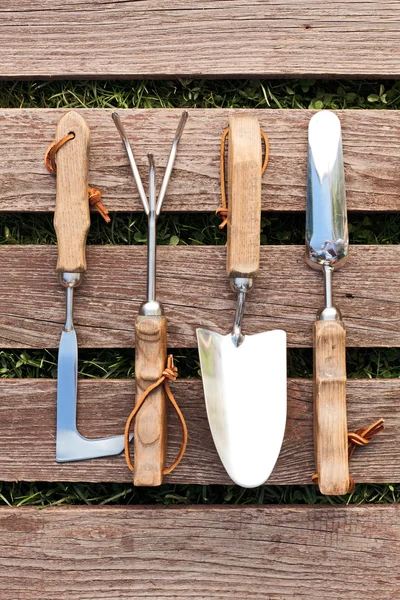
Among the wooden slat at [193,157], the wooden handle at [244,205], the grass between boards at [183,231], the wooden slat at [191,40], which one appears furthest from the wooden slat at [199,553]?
the wooden slat at [191,40]

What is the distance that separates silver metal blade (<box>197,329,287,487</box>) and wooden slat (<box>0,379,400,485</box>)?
0.18 ft

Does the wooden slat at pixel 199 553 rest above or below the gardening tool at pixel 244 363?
below

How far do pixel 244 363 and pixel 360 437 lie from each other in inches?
8.4

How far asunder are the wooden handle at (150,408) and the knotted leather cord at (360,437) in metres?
0.24

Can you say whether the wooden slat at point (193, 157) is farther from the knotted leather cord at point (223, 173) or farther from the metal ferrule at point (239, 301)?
the metal ferrule at point (239, 301)

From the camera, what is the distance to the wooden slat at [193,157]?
1.08 meters

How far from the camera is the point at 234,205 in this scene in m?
1.00

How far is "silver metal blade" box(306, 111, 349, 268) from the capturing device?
1025 millimetres

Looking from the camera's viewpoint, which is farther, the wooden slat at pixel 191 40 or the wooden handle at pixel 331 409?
the wooden slat at pixel 191 40

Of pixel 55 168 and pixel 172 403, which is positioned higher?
pixel 55 168

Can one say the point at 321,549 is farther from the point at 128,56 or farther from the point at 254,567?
the point at 128,56

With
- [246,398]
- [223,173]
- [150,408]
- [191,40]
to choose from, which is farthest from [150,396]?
[191,40]

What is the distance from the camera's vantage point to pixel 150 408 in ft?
3.12

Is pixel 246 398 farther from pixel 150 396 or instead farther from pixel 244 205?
pixel 244 205
